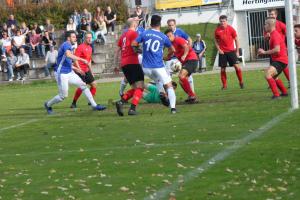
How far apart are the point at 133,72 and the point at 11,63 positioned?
2319cm

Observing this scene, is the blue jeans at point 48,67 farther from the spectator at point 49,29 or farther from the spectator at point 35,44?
the spectator at point 49,29

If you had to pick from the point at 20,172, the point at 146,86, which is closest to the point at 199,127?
the point at 20,172

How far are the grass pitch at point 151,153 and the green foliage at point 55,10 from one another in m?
28.3

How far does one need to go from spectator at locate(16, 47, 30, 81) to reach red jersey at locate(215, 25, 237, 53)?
18069mm

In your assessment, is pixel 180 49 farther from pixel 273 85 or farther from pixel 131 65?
pixel 273 85

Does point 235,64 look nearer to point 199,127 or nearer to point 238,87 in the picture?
point 238,87

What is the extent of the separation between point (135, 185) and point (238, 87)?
14.0 metres

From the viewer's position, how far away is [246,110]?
15.7 meters

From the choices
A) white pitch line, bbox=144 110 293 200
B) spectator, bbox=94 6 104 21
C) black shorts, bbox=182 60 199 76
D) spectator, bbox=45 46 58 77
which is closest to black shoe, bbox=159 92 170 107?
black shorts, bbox=182 60 199 76

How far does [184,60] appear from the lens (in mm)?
18875

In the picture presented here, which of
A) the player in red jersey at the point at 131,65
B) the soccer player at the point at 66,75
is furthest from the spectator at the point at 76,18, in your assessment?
the player in red jersey at the point at 131,65

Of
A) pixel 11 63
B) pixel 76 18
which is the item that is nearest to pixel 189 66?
pixel 11 63

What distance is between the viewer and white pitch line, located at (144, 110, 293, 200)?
8.46 meters

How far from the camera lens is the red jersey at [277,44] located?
17.1 m
